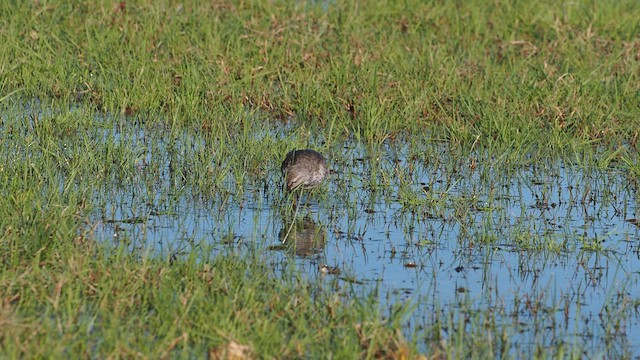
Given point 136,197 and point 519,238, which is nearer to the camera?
point 519,238

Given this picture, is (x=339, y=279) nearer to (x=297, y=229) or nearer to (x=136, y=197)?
(x=297, y=229)

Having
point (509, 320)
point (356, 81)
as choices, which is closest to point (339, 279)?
point (509, 320)

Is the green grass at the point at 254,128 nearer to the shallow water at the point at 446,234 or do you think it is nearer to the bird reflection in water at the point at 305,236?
the shallow water at the point at 446,234

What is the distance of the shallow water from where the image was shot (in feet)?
21.9

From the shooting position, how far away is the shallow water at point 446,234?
6.66 meters

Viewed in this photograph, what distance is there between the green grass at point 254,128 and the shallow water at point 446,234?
7 cm

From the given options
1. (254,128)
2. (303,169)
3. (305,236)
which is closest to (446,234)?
(305,236)

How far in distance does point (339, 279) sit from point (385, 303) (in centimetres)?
48

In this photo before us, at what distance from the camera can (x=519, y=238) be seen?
795 cm

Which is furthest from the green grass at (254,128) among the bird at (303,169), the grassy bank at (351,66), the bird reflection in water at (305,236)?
the bird reflection in water at (305,236)

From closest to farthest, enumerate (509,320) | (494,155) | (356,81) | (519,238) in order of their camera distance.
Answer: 1. (509,320)
2. (519,238)
3. (494,155)
4. (356,81)

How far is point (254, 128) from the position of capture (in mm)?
10711

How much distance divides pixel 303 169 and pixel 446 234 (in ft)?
4.00

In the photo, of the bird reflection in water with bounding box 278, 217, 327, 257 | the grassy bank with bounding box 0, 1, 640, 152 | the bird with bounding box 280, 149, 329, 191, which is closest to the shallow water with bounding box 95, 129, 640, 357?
the bird reflection in water with bounding box 278, 217, 327, 257
